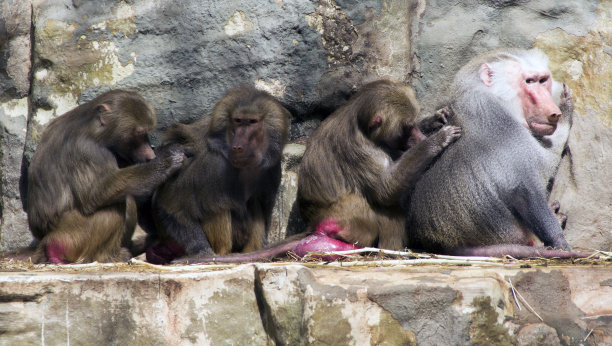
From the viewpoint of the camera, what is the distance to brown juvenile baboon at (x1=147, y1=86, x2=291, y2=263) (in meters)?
5.47

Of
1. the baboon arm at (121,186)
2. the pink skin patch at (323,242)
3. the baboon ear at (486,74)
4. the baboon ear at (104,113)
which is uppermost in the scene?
the baboon ear at (486,74)

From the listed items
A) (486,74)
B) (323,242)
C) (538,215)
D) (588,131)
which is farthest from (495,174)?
(588,131)

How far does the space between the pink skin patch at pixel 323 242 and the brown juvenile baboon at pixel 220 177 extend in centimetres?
67

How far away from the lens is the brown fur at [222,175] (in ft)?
18.0

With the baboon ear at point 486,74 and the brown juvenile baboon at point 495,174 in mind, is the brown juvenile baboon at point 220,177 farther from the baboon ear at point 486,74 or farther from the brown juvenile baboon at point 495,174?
the baboon ear at point 486,74

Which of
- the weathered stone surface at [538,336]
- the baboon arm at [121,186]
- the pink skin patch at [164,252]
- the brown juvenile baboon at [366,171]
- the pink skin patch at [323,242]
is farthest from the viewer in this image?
the pink skin patch at [164,252]

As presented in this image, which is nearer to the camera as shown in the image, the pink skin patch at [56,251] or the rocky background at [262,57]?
the pink skin patch at [56,251]

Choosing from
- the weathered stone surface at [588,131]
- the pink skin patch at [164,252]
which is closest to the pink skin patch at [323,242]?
the pink skin patch at [164,252]

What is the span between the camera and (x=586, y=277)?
425 cm

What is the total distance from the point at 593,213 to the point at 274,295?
126 inches

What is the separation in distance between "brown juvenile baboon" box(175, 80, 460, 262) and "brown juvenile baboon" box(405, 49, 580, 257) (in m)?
0.18

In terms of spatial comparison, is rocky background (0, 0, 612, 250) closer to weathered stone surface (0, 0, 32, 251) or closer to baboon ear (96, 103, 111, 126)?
weathered stone surface (0, 0, 32, 251)

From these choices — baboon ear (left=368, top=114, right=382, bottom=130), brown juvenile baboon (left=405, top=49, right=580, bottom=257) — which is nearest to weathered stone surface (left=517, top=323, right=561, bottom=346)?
brown juvenile baboon (left=405, top=49, right=580, bottom=257)

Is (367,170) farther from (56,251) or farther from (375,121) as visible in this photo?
(56,251)
